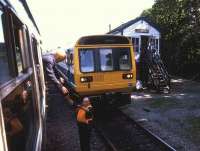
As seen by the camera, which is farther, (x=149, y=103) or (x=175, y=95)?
(x=175, y=95)

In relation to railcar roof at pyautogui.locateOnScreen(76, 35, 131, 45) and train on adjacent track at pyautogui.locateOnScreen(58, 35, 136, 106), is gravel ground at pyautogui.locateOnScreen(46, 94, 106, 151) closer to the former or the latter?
train on adjacent track at pyautogui.locateOnScreen(58, 35, 136, 106)

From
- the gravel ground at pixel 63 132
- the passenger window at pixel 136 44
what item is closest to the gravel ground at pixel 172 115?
the gravel ground at pixel 63 132

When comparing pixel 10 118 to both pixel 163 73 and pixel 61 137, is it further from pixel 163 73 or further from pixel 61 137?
pixel 163 73

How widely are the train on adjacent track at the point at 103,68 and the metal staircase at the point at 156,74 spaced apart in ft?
20.4

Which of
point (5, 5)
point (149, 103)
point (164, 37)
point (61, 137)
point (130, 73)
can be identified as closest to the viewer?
point (5, 5)

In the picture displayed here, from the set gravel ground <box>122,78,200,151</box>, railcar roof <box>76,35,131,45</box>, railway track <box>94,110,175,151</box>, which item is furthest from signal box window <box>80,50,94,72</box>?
gravel ground <box>122,78,200,151</box>

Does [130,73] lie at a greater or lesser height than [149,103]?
greater

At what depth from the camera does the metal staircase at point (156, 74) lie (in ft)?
57.9

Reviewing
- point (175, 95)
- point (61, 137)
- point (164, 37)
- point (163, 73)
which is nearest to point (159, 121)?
point (61, 137)

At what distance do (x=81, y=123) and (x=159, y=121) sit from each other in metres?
4.45

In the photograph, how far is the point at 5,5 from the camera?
2.85 meters

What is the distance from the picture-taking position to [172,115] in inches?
456

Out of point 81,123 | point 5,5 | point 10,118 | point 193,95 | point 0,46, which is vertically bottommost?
point 193,95

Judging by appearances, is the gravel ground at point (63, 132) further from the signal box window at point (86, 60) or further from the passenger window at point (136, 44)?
the passenger window at point (136, 44)
